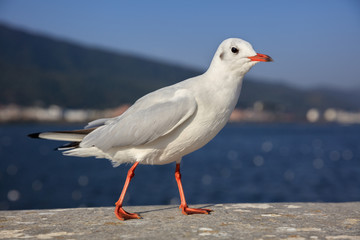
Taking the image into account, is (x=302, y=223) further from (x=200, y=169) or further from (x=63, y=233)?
(x=200, y=169)

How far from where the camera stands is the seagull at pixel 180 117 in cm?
520

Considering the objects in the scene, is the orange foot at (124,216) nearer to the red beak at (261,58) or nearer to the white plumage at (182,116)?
the white plumage at (182,116)

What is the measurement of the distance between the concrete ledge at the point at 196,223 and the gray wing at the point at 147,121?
108 cm

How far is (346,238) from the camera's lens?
4.40 meters

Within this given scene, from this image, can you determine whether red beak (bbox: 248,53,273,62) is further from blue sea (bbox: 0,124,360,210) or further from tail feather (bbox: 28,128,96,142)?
blue sea (bbox: 0,124,360,210)

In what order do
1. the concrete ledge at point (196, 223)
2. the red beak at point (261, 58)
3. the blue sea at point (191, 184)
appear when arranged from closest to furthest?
the concrete ledge at point (196, 223) → the red beak at point (261, 58) → the blue sea at point (191, 184)

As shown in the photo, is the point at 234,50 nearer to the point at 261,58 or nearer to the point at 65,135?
the point at 261,58

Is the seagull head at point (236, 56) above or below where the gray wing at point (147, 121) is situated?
above

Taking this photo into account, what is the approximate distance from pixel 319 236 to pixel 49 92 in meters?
149

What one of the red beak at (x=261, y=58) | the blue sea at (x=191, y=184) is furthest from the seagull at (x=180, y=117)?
the blue sea at (x=191, y=184)

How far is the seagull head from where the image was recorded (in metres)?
5.17

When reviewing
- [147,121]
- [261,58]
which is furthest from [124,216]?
[261,58]

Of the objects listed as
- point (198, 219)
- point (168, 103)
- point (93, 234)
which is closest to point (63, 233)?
point (93, 234)

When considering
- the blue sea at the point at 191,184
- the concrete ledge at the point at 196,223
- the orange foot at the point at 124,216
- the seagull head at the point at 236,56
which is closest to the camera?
the concrete ledge at the point at 196,223
